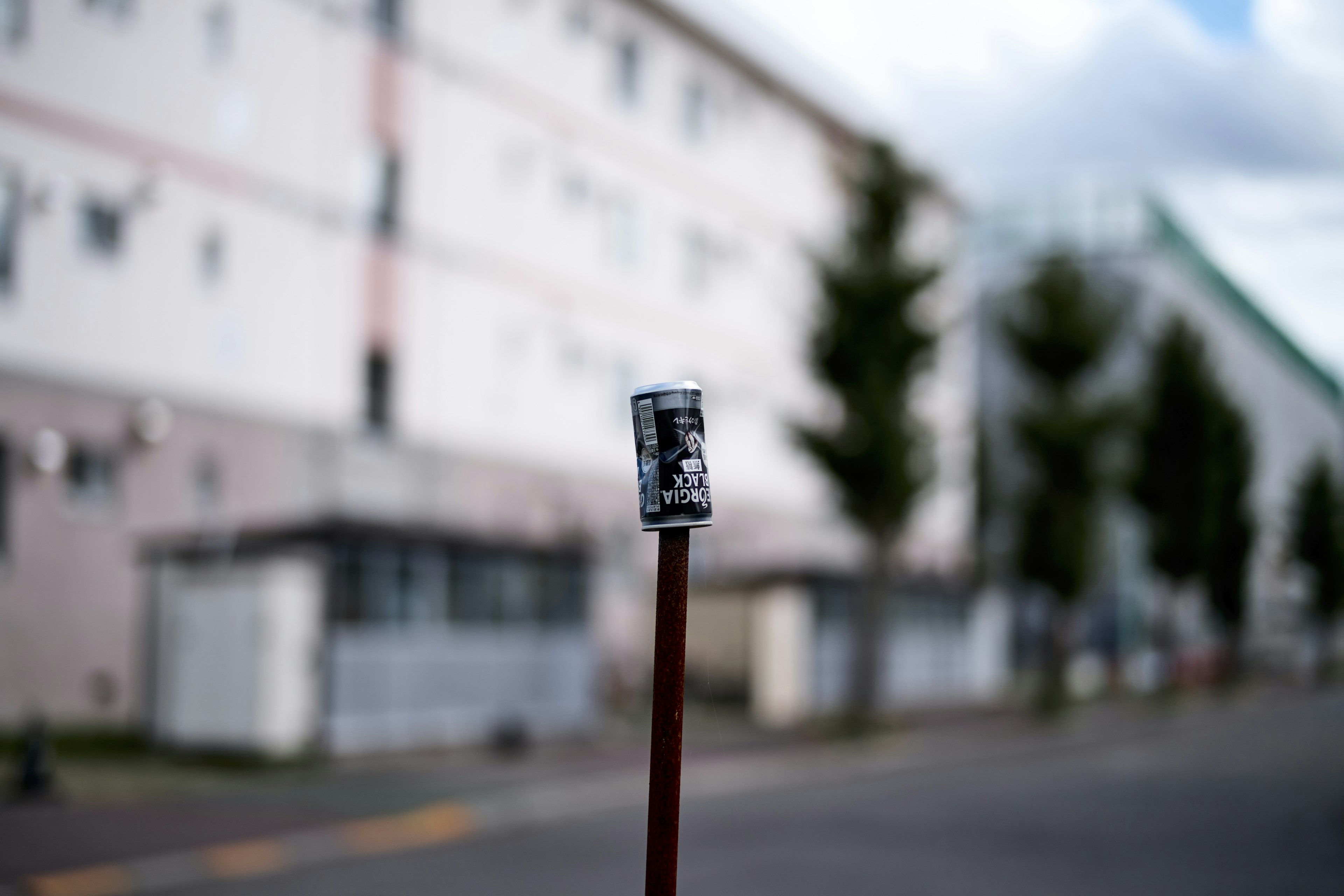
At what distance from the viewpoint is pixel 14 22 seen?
21.1m

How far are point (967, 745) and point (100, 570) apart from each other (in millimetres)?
14310

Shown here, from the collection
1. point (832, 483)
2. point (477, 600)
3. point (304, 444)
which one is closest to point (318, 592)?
point (477, 600)

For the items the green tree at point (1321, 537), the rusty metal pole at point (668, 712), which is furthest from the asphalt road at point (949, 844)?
the green tree at point (1321, 537)

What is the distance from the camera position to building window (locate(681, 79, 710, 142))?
3650 cm

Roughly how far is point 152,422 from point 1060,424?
2062cm

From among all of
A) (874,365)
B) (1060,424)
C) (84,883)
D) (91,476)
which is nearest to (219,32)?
(91,476)

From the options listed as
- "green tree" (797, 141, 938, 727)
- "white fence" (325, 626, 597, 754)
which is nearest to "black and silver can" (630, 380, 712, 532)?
"white fence" (325, 626, 597, 754)

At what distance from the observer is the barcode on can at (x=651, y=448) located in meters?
2.95

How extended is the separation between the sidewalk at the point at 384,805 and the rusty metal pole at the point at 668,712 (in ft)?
27.9

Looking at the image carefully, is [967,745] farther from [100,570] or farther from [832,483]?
[100,570]

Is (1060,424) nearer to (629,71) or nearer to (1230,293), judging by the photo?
(629,71)

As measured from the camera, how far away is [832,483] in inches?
1091

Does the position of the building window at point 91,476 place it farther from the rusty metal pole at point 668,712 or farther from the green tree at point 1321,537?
the green tree at point 1321,537

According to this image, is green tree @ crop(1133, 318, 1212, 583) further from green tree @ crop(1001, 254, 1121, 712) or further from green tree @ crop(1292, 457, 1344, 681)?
green tree @ crop(1292, 457, 1344, 681)
